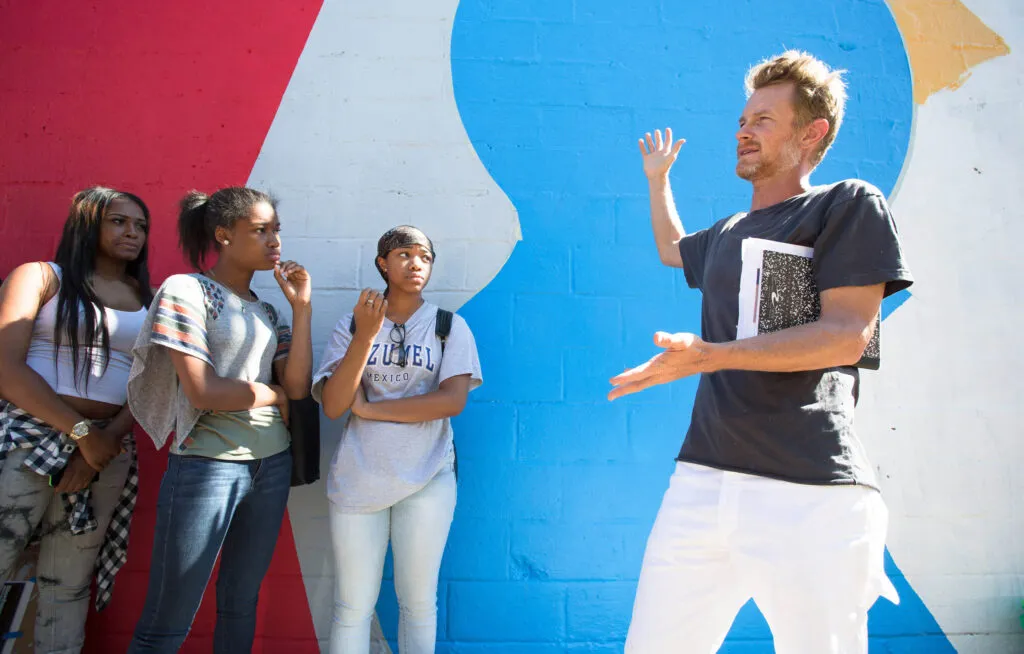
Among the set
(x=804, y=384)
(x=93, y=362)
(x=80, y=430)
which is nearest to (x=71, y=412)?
(x=80, y=430)

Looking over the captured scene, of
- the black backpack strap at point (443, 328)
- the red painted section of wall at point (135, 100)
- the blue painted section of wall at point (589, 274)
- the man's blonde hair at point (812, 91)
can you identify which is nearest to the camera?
the man's blonde hair at point (812, 91)

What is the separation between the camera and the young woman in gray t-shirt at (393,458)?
2.40 meters

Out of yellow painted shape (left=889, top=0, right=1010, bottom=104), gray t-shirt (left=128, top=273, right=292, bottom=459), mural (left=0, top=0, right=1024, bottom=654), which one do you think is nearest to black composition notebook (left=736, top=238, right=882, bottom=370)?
mural (left=0, top=0, right=1024, bottom=654)

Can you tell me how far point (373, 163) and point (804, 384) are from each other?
6.71ft

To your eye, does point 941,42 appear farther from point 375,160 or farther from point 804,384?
point 375,160

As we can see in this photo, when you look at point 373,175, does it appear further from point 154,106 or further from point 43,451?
point 43,451

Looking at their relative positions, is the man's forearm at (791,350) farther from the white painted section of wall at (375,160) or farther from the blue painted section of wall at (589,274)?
the white painted section of wall at (375,160)

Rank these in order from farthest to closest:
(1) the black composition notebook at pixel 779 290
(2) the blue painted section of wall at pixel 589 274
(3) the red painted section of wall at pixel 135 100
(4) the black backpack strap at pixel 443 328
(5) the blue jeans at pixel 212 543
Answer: (3) the red painted section of wall at pixel 135 100, (2) the blue painted section of wall at pixel 589 274, (4) the black backpack strap at pixel 443 328, (5) the blue jeans at pixel 212 543, (1) the black composition notebook at pixel 779 290

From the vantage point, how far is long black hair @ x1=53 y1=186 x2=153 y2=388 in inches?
95.0

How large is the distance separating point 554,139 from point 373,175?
79 cm

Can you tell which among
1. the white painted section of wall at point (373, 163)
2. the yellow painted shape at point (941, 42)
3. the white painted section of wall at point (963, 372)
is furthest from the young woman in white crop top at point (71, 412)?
the yellow painted shape at point (941, 42)

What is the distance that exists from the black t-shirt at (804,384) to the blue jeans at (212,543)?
4.51ft

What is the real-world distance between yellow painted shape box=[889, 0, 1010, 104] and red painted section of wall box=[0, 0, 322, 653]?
263 centimetres

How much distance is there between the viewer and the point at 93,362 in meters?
2.44
